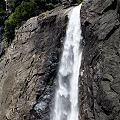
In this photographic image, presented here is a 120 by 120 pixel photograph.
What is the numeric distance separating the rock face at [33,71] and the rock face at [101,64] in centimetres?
377

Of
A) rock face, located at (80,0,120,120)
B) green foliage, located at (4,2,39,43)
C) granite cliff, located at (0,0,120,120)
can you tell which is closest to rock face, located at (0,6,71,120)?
granite cliff, located at (0,0,120,120)

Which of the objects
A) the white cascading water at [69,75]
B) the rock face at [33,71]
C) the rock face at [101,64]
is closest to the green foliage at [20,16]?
the rock face at [33,71]

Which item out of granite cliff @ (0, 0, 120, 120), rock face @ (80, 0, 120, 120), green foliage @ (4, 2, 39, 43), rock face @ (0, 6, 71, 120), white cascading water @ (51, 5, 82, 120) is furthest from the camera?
green foliage @ (4, 2, 39, 43)

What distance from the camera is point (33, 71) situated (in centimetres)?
2023

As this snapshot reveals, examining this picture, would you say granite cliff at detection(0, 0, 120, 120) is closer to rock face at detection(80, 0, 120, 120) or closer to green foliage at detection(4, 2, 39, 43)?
rock face at detection(80, 0, 120, 120)

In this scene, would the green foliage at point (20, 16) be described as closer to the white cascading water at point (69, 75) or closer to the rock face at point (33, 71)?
the rock face at point (33, 71)

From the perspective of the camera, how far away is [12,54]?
82.2 ft

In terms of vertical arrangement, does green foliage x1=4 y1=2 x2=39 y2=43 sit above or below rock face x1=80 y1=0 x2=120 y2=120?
below

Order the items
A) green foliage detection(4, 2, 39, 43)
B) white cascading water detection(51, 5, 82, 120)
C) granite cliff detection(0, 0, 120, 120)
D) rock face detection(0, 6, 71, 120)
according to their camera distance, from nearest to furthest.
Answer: granite cliff detection(0, 0, 120, 120) → white cascading water detection(51, 5, 82, 120) → rock face detection(0, 6, 71, 120) → green foliage detection(4, 2, 39, 43)

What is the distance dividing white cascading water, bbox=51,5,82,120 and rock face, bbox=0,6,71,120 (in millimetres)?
618

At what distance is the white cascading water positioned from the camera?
55.7 feet

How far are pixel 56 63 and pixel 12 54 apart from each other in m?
7.61

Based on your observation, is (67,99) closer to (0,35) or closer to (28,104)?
(28,104)

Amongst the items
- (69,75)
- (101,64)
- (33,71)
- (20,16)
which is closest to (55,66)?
(69,75)
